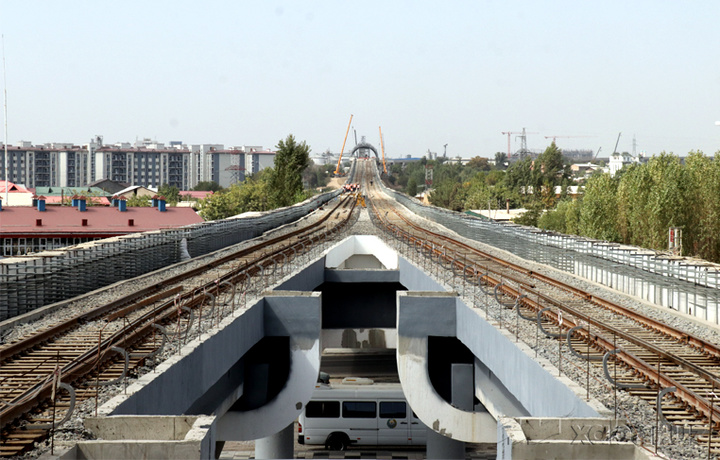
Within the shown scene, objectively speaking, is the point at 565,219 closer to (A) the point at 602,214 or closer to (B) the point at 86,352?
(A) the point at 602,214

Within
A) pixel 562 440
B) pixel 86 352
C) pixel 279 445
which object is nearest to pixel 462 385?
pixel 279 445

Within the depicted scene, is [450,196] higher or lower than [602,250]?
higher

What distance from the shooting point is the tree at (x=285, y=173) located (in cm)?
8062

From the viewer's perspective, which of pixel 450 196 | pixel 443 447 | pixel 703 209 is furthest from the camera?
pixel 450 196

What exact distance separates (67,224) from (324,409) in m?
38.1

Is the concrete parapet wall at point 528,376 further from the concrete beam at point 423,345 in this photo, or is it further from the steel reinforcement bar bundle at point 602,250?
the steel reinforcement bar bundle at point 602,250

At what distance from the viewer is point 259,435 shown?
1727 cm

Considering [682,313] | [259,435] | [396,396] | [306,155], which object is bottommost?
[396,396]

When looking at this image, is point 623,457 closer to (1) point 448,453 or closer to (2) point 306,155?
(1) point 448,453

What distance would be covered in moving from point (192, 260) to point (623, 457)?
893 inches

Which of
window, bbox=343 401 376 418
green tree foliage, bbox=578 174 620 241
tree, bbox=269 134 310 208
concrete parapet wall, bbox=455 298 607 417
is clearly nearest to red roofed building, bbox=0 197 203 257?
tree, bbox=269 134 310 208

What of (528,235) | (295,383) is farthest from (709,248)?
(295,383)

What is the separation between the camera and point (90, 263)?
21.4 meters

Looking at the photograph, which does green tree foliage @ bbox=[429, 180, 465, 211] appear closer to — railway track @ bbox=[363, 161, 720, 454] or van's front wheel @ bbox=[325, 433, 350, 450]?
van's front wheel @ bbox=[325, 433, 350, 450]
